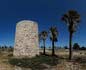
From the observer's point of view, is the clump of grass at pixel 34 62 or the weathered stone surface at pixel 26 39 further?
the weathered stone surface at pixel 26 39

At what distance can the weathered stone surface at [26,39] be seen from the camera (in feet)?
110

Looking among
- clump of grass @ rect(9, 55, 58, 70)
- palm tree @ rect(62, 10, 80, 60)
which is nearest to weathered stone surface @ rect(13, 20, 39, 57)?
clump of grass @ rect(9, 55, 58, 70)

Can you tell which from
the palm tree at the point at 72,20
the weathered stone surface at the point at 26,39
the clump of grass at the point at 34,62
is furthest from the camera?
the palm tree at the point at 72,20

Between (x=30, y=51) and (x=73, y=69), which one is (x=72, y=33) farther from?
(x=73, y=69)

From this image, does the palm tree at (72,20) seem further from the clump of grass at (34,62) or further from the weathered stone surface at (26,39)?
the clump of grass at (34,62)

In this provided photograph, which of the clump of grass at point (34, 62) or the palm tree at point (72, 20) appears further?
the palm tree at point (72, 20)

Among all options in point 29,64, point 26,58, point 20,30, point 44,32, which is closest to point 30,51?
point 26,58

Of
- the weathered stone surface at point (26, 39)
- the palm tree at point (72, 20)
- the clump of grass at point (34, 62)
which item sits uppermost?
the palm tree at point (72, 20)

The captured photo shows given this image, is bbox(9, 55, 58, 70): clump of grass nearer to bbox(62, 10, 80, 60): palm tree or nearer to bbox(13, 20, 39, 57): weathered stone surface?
bbox(13, 20, 39, 57): weathered stone surface

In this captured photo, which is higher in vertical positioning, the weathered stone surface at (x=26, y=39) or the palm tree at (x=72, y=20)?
the palm tree at (x=72, y=20)

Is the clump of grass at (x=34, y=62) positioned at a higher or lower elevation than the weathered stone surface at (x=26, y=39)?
lower

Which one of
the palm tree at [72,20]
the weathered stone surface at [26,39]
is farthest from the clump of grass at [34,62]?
the palm tree at [72,20]

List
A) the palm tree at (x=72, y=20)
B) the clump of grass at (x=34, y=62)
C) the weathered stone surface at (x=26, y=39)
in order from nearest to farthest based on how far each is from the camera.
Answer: the clump of grass at (x=34, y=62) → the weathered stone surface at (x=26, y=39) → the palm tree at (x=72, y=20)

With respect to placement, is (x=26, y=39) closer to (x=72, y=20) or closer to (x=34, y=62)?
(x=34, y=62)
